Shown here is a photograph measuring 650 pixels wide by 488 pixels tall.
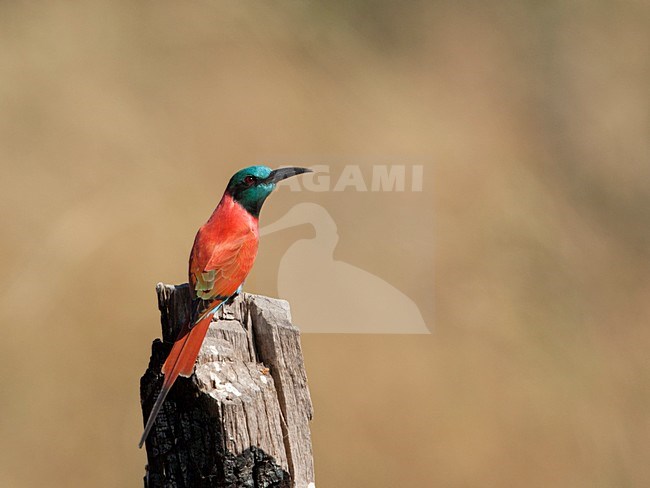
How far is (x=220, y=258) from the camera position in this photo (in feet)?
8.48

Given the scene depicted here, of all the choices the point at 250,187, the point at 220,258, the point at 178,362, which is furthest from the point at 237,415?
the point at 250,187

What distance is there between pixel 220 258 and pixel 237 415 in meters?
0.71

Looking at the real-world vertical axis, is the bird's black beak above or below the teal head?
above

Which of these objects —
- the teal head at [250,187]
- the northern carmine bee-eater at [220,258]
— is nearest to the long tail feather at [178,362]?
the northern carmine bee-eater at [220,258]

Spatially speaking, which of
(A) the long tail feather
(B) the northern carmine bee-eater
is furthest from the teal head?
(A) the long tail feather

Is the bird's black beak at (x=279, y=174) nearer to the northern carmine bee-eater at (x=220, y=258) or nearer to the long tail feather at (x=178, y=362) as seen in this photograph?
the northern carmine bee-eater at (x=220, y=258)

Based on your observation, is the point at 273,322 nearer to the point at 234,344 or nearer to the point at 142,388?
the point at 234,344

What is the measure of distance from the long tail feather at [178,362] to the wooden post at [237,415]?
3cm

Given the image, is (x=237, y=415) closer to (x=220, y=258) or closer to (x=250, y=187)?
(x=220, y=258)

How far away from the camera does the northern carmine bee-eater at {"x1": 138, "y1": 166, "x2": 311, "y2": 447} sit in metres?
2.10

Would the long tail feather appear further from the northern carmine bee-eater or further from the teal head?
the teal head

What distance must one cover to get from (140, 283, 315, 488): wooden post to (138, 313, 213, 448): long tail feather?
0.09ft

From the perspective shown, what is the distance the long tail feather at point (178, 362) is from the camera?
2.04 m

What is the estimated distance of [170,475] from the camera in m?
2.06
